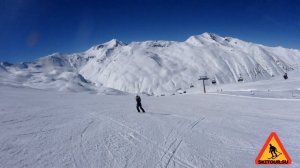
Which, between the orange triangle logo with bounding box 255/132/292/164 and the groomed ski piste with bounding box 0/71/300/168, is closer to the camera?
the orange triangle logo with bounding box 255/132/292/164

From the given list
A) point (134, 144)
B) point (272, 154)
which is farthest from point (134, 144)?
point (272, 154)

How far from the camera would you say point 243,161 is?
845 cm

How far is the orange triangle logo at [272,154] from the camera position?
7.45 m

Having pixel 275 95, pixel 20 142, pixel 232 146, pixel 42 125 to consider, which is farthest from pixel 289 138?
pixel 275 95

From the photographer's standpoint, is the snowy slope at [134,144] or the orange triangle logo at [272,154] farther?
the snowy slope at [134,144]

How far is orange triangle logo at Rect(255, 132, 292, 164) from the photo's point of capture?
24.4ft

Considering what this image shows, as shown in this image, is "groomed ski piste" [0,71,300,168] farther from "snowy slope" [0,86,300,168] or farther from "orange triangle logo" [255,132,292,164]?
"orange triangle logo" [255,132,292,164]

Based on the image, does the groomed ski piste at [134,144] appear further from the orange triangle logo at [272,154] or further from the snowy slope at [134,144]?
the orange triangle logo at [272,154]

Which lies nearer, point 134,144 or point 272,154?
point 272,154

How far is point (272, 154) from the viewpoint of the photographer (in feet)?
25.5

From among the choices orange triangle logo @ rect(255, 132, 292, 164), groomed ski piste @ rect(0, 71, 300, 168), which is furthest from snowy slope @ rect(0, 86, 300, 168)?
orange triangle logo @ rect(255, 132, 292, 164)

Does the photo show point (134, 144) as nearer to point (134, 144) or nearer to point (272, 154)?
point (134, 144)

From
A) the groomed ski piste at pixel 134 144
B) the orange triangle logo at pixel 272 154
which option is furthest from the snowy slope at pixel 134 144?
the orange triangle logo at pixel 272 154

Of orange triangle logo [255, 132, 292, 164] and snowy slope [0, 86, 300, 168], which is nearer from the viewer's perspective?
orange triangle logo [255, 132, 292, 164]
